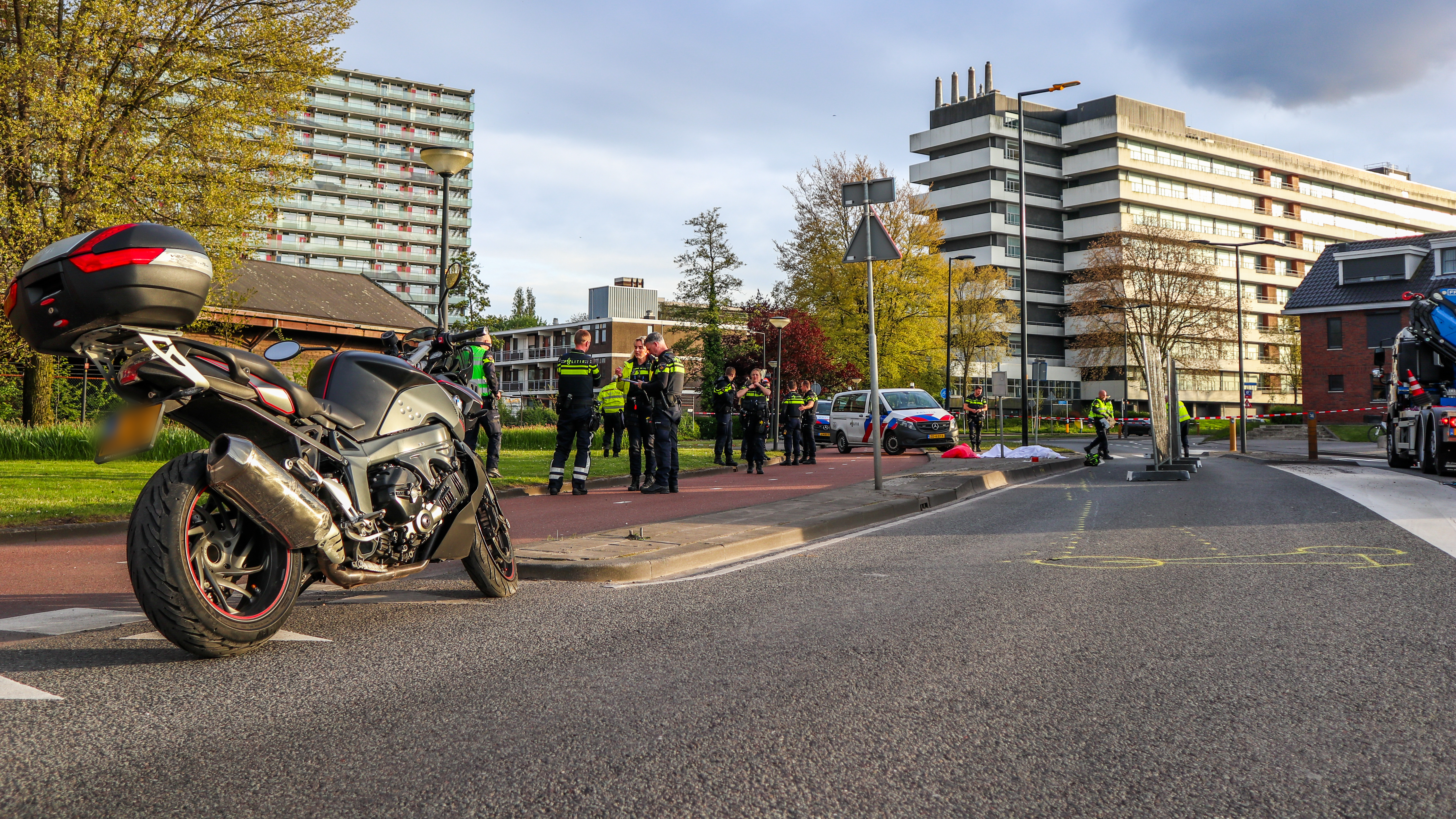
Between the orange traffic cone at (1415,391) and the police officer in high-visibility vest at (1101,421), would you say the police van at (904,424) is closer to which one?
the police officer in high-visibility vest at (1101,421)

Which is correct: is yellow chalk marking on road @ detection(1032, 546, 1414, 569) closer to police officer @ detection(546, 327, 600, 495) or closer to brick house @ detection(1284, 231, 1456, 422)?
police officer @ detection(546, 327, 600, 495)

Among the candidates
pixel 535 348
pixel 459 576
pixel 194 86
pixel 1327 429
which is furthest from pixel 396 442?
pixel 535 348

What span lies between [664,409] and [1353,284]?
54.1m

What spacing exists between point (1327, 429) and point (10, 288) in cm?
5080

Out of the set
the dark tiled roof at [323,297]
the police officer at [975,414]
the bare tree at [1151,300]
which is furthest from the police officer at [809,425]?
the bare tree at [1151,300]

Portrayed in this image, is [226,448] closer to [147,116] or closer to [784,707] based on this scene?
[784,707]

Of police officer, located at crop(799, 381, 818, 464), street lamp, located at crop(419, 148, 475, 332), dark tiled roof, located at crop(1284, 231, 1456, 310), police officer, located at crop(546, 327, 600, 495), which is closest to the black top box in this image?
street lamp, located at crop(419, 148, 475, 332)

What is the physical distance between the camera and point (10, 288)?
160 inches

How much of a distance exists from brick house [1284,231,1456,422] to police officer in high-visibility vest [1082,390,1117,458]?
3655cm

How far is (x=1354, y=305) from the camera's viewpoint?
180 ft

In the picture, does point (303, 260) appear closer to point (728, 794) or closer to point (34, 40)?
point (34, 40)

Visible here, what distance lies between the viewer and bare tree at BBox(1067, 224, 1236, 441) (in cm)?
6116

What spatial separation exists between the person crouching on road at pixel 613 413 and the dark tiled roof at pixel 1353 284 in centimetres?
4625

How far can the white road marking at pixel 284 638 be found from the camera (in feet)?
16.0
